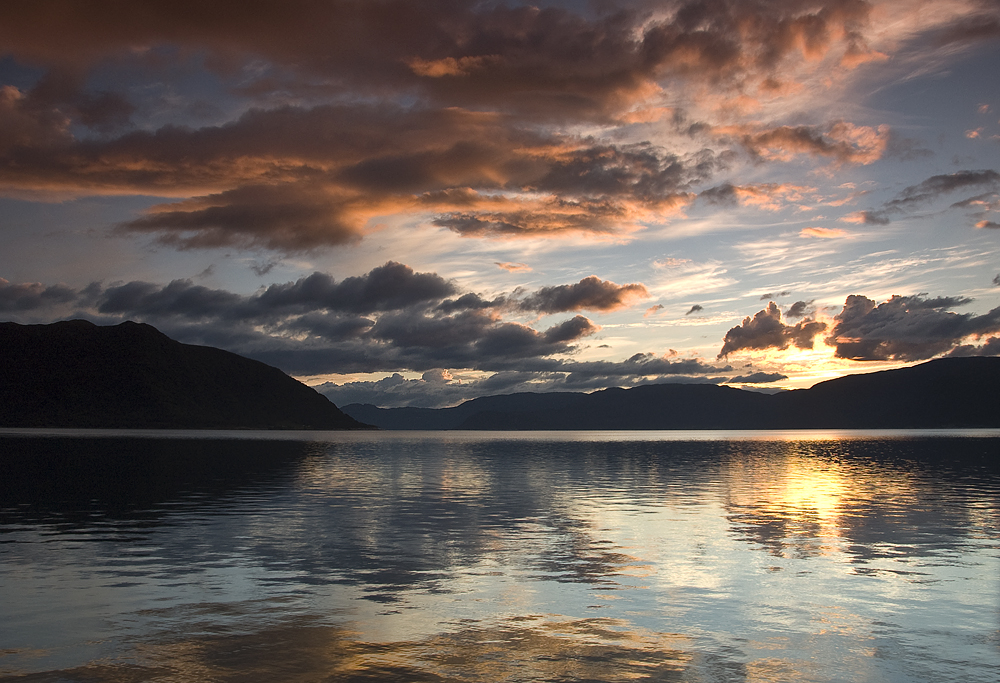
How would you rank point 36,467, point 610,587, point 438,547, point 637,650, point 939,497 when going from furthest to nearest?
point 36,467
point 939,497
point 438,547
point 610,587
point 637,650

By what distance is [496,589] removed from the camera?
24.9 meters

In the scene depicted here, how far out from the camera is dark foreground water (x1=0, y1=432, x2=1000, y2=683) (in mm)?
16969

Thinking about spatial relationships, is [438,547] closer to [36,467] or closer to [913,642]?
[913,642]

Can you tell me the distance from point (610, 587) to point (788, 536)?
16.4 m

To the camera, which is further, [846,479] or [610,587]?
[846,479]

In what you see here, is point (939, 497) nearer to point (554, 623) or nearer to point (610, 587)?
point (610, 587)

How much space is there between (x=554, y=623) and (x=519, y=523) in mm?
22503

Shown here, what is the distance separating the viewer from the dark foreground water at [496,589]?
668 inches

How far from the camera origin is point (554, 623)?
20.5m

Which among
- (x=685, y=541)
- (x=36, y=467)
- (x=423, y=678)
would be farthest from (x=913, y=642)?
(x=36, y=467)

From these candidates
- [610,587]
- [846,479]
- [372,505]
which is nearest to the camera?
[610,587]

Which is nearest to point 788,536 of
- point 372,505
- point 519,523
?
point 519,523

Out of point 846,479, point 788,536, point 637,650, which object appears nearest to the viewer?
point 637,650

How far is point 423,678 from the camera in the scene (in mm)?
15688
